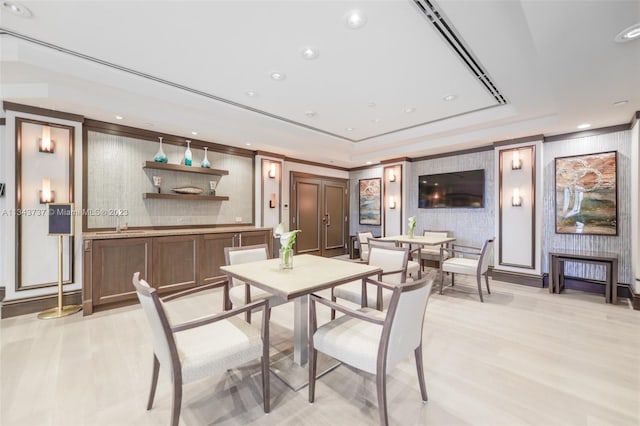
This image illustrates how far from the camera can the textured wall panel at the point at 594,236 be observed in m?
4.11

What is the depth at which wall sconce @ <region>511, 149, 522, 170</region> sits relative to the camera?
4828 millimetres

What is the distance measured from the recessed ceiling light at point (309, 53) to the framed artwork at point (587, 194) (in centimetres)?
474

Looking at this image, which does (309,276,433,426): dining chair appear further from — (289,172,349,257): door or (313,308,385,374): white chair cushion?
(289,172,349,257): door

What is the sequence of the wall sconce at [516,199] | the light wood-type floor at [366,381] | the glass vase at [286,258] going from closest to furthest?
the light wood-type floor at [366,381]
the glass vase at [286,258]
the wall sconce at [516,199]

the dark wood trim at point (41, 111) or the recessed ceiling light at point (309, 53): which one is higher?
the recessed ceiling light at point (309, 53)

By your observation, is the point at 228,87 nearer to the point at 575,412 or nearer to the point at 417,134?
the point at 417,134

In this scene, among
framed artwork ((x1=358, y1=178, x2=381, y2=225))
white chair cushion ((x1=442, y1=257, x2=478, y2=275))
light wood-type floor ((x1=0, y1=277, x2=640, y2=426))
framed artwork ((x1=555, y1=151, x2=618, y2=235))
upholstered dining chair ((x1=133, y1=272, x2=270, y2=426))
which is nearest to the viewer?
upholstered dining chair ((x1=133, y1=272, x2=270, y2=426))

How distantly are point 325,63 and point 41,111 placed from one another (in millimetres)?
3681

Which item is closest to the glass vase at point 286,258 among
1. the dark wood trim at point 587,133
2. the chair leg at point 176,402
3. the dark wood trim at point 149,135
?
the chair leg at point 176,402

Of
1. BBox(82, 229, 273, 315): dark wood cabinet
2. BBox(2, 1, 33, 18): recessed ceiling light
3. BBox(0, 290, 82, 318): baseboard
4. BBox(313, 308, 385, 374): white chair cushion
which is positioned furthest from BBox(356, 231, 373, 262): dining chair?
BBox(2, 1, 33, 18): recessed ceiling light

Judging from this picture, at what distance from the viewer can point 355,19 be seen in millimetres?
2088

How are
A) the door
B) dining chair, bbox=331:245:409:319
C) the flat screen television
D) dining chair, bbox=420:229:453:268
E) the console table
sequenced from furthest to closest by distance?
the door → the flat screen television → dining chair, bbox=420:229:453:268 → the console table → dining chair, bbox=331:245:409:319

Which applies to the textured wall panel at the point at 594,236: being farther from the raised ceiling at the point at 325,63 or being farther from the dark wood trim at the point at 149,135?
the dark wood trim at the point at 149,135

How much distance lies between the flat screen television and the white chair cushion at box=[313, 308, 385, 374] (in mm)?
4735
